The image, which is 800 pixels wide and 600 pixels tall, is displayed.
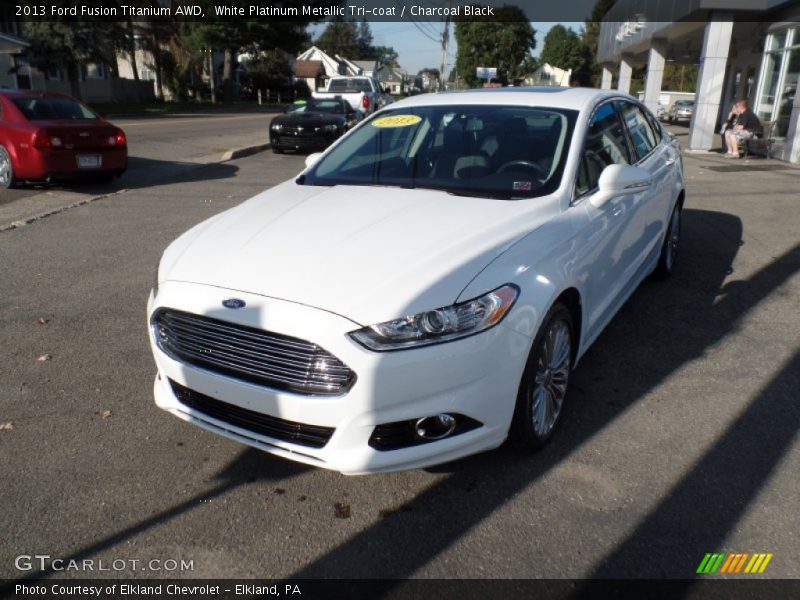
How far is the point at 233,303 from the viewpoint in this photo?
106 inches

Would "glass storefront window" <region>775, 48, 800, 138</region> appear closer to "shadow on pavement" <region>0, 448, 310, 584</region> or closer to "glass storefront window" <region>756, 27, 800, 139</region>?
"glass storefront window" <region>756, 27, 800, 139</region>

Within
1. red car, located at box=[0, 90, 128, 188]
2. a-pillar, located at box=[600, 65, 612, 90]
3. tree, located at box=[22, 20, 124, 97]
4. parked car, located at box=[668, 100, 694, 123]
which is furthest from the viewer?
a-pillar, located at box=[600, 65, 612, 90]

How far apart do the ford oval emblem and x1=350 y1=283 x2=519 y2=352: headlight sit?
1.67 feet

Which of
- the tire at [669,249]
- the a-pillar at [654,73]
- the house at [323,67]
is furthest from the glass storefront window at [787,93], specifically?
the house at [323,67]

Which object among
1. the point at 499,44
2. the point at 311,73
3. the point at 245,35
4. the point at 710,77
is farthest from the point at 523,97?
the point at 311,73

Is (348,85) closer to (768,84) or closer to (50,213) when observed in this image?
(768,84)

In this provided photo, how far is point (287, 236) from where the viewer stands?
3.16 metres

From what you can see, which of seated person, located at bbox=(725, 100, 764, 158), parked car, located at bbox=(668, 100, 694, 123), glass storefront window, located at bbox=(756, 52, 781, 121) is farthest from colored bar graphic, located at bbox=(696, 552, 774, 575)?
parked car, located at bbox=(668, 100, 694, 123)

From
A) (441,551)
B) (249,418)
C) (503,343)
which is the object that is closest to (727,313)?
(503,343)

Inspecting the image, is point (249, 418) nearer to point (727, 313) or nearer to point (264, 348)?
point (264, 348)

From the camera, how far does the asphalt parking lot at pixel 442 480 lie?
2.60 meters

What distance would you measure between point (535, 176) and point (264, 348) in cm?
189

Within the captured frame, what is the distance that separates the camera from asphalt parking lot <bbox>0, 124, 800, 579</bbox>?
260cm

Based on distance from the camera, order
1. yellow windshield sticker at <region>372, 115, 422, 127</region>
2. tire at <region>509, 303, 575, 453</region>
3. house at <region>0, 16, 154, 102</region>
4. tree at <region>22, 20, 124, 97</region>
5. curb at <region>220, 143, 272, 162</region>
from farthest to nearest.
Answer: house at <region>0, 16, 154, 102</region> < tree at <region>22, 20, 124, 97</region> < curb at <region>220, 143, 272, 162</region> < yellow windshield sticker at <region>372, 115, 422, 127</region> < tire at <region>509, 303, 575, 453</region>
